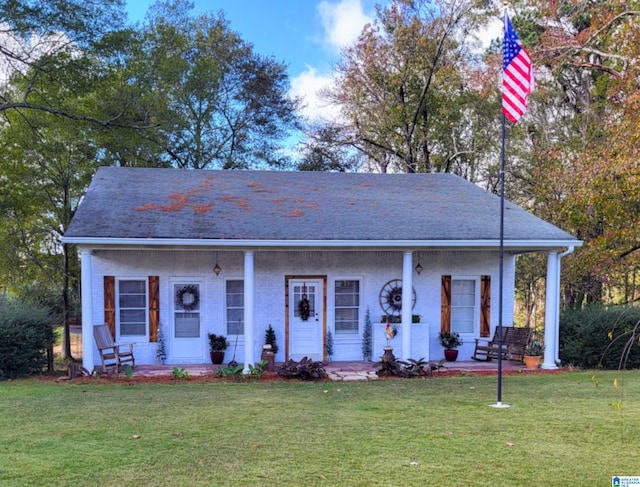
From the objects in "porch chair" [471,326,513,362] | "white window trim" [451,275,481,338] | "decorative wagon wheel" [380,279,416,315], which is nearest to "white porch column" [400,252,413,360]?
"decorative wagon wheel" [380,279,416,315]

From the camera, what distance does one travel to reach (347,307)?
37.0 ft

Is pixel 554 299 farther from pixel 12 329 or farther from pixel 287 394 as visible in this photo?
pixel 12 329

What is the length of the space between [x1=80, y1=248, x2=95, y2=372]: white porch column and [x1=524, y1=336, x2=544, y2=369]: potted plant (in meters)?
8.30

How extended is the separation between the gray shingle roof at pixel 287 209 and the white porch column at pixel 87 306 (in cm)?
50

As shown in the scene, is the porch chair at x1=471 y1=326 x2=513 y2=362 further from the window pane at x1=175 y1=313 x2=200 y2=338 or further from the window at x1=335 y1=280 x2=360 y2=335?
the window pane at x1=175 y1=313 x2=200 y2=338

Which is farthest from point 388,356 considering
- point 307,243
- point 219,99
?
point 219,99

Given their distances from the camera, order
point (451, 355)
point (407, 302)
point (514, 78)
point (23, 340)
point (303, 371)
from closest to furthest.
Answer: point (514, 78) → point (303, 371) → point (23, 340) → point (407, 302) → point (451, 355)

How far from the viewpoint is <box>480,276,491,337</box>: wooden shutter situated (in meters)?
11.6

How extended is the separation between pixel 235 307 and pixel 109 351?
262 cm

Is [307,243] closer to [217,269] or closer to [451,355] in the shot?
[217,269]

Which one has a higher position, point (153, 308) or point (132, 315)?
point (153, 308)

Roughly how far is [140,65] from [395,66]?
40.1 feet

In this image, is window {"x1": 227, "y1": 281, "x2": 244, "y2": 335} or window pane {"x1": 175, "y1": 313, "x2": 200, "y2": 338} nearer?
window pane {"x1": 175, "y1": 313, "x2": 200, "y2": 338}

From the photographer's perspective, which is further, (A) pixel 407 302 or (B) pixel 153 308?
(B) pixel 153 308
